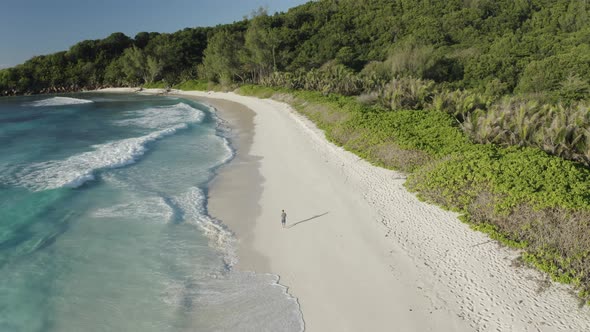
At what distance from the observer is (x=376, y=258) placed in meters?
9.58

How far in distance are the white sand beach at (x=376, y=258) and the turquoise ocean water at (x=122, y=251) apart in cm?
85

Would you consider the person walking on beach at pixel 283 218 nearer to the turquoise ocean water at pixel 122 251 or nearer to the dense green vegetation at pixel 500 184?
the turquoise ocean water at pixel 122 251

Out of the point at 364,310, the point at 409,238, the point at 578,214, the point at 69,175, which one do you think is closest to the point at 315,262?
the point at 364,310

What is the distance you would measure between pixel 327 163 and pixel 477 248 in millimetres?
9078

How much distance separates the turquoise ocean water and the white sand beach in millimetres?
846

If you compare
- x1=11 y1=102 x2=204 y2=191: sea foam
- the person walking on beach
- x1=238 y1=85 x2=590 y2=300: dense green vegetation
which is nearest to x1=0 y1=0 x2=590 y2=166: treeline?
x1=238 y1=85 x2=590 y2=300: dense green vegetation

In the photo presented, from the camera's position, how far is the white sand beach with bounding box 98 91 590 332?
7418 millimetres

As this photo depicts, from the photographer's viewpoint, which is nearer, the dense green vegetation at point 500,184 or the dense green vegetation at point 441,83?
the dense green vegetation at point 500,184

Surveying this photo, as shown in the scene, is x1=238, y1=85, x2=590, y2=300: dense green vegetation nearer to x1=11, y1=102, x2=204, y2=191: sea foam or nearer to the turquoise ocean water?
the turquoise ocean water

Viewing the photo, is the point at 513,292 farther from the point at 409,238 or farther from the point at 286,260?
the point at 286,260

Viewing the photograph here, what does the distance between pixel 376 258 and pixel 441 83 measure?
34802 millimetres

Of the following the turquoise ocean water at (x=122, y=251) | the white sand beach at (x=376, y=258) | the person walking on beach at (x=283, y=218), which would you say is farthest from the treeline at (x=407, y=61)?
the turquoise ocean water at (x=122, y=251)

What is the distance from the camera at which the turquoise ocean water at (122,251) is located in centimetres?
801

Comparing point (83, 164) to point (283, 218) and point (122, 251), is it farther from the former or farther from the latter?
point (283, 218)
